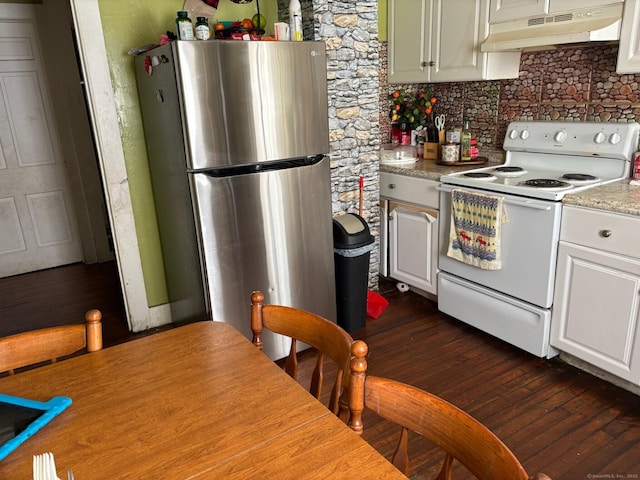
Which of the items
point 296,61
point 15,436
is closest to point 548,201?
point 296,61

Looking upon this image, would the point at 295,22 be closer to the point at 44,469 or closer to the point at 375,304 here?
the point at 375,304

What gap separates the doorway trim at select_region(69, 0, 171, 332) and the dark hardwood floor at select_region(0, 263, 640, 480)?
0.19m

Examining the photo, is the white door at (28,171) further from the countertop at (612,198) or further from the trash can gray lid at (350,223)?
the countertop at (612,198)

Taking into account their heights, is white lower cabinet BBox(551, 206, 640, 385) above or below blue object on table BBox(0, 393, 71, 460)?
below

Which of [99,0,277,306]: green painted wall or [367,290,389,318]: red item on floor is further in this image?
[367,290,389,318]: red item on floor

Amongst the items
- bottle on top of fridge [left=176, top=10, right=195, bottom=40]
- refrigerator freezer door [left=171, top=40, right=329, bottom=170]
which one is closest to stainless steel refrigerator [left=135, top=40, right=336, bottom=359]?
refrigerator freezer door [left=171, top=40, right=329, bottom=170]

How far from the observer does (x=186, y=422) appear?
101 cm

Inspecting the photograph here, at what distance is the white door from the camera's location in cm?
397

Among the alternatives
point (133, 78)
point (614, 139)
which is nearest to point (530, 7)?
point (614, 139)

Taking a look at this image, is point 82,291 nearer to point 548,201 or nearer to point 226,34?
point 226,34

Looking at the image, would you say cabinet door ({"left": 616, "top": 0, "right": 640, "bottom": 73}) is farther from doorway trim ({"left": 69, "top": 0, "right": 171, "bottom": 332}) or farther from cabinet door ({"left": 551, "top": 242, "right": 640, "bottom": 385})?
doorway trim ({"left": 69, "top": 0, "right": 171, "bottom": 332})

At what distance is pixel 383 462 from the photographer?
2.88 feet

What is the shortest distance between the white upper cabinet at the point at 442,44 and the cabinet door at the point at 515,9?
0.07 meters

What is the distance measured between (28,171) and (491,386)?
3.97 metres
